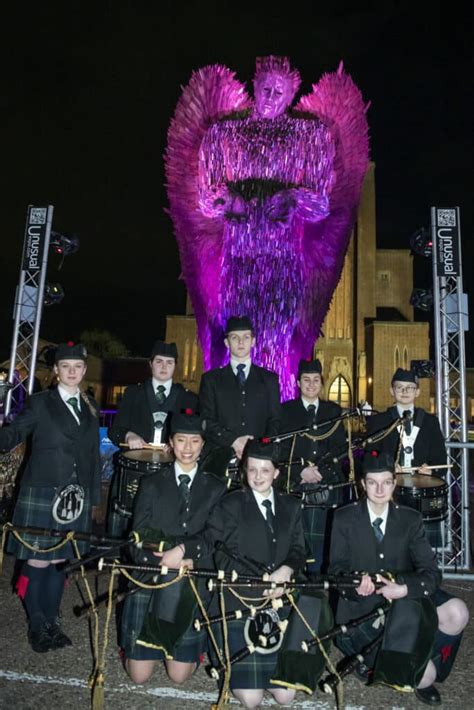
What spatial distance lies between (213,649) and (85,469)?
1469 millimetres

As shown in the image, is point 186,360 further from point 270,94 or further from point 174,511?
point 174,511

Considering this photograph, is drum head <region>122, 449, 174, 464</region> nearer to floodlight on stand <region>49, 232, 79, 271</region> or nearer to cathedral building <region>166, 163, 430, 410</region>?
floodlight on stand <region>49, 232, 79, 271</region>

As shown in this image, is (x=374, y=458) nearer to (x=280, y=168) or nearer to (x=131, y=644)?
(x=131, y=644)

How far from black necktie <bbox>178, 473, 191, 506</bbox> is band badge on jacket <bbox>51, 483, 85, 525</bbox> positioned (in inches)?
36.8

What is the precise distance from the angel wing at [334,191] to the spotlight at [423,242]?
3.97 ft

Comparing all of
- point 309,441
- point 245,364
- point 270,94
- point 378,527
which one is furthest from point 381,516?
point 270,94

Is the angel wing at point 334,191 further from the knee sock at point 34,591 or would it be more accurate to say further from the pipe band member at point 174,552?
the knee sock at point 34,591

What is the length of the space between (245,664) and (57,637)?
134 cm

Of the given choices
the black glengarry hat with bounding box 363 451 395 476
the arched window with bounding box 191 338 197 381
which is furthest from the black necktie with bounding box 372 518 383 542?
the arched window with bounding box 191 338 197 381

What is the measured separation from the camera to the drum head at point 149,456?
11.6 ft

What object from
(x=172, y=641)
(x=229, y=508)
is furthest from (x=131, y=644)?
(x=229, y=508)

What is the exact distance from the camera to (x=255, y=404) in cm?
432

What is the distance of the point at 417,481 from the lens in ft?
12.9

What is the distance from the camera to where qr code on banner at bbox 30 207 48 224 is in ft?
22.2
